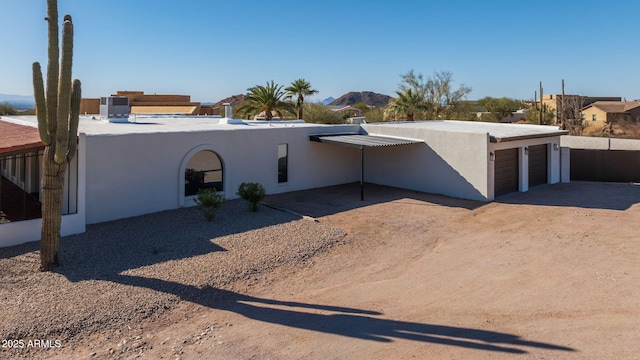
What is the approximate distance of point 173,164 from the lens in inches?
695

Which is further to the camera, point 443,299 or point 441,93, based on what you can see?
point 441,93

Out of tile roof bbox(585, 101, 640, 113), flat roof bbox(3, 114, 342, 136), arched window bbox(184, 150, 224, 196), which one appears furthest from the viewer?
tile roof bbox(585, 101, 640, 113)

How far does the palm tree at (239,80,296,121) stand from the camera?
37.7 metres

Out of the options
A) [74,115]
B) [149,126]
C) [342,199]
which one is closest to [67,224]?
[74,115]

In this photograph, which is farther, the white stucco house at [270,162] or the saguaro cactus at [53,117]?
the white stucco house at [270,162]

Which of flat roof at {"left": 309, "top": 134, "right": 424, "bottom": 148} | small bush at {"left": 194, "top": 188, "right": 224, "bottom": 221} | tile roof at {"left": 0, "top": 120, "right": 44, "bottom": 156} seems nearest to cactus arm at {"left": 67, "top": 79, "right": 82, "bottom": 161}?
tile roof at {"left": 0, "top": 120, "right": 44, "bottom": 156}

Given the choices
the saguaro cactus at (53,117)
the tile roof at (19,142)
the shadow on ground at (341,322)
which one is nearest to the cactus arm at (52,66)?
the saguaro cactus at (53,117)

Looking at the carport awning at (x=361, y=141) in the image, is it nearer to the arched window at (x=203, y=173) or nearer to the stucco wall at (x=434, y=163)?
the stucco wall at (x=434, y=163)

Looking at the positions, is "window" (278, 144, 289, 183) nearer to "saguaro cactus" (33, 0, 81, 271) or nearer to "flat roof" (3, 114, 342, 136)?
"flat roof" (3, 114, 342, 136)

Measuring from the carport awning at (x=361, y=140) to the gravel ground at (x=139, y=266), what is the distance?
5806mm

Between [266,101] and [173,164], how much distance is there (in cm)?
2094

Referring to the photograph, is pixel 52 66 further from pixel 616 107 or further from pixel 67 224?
pixel 616 107

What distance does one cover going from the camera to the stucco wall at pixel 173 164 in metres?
15.7

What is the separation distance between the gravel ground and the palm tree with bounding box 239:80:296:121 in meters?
22.4
